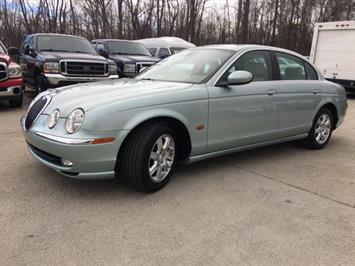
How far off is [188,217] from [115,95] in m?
1.37

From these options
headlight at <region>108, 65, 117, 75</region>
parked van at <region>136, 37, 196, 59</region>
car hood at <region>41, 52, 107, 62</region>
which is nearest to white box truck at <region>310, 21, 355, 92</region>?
parked van at <region>136, 37, 196, 59</region>

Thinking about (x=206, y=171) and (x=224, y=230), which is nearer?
(x=224, y=230)

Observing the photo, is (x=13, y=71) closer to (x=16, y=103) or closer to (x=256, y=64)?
(x=16, y=103)

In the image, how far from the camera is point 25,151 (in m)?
5.09

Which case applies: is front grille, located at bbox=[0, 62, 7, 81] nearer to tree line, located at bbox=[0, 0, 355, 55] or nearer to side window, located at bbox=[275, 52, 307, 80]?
side window, located at bbox=[275, 52, 307, 80]

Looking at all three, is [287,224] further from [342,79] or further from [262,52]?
[342,79]

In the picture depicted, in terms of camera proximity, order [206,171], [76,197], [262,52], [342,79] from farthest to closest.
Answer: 1. [342,79]
2. [262,52]
3. [206,171]
4. [76,197]

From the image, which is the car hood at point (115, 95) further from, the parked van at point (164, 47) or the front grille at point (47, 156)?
the parked van at point (164, 47)

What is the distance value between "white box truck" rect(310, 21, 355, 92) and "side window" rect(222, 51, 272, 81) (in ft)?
32.4

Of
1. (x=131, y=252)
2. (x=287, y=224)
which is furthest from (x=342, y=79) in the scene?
(x=131, y=252)

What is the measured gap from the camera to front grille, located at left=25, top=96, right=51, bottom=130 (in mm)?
3930

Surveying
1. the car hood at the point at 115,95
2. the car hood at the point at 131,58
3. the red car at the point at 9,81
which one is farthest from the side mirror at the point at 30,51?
the car hood at the point at 115,95

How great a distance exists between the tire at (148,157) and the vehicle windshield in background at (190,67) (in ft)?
2.88

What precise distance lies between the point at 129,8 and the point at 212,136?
29.1 m
